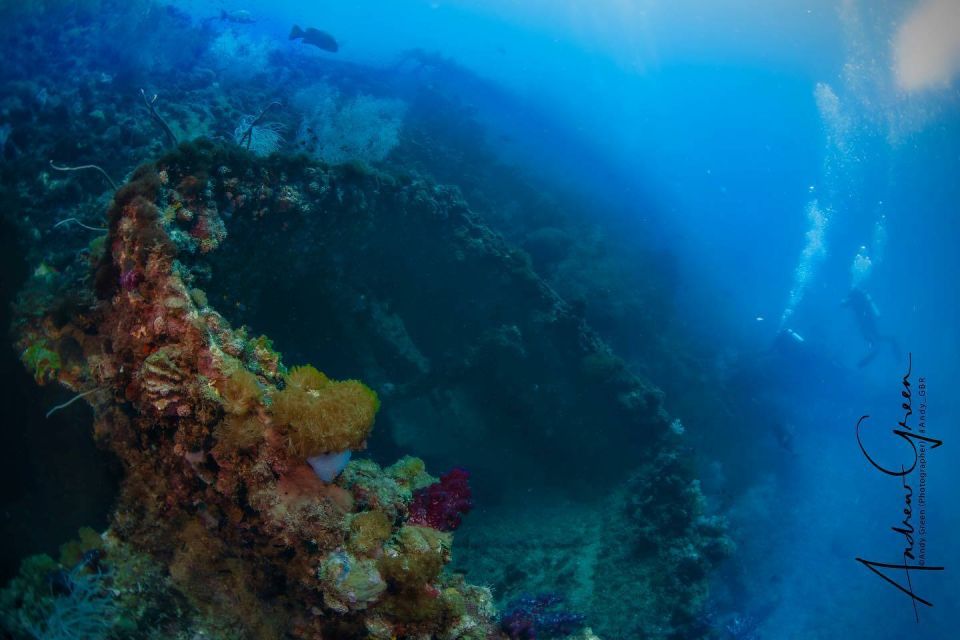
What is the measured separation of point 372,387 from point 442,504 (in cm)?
523

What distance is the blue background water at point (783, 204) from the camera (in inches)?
821

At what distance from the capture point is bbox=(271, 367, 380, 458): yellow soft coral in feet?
11.1

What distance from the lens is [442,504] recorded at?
430cm

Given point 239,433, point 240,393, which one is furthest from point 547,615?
point 240,393

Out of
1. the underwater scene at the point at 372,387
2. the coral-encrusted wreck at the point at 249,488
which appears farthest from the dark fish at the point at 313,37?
the coral-encrusted wreck at the point at 249,488

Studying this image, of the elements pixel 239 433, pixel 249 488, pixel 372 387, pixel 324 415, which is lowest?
pixel 372 387

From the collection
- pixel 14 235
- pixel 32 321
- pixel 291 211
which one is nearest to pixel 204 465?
pixel 32 321

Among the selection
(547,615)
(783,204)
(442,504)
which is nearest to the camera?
(442,504)

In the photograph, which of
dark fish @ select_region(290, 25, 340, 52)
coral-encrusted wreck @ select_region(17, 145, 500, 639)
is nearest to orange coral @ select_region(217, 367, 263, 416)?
coral-encrusted wreck @ select_region(17, 145, 500, 639)

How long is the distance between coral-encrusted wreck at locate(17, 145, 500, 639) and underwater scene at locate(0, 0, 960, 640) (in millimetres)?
25

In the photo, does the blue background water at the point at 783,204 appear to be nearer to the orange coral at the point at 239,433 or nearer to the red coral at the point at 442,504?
the red coral at the point at 442,504

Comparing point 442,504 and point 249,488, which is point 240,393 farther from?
point 442,504

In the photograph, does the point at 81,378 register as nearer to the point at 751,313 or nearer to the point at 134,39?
the point at 134,39

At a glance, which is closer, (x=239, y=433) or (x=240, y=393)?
(x=239, y=433)
